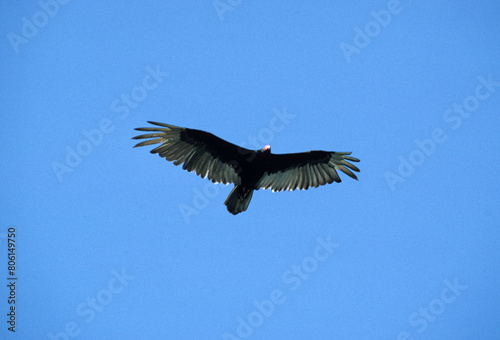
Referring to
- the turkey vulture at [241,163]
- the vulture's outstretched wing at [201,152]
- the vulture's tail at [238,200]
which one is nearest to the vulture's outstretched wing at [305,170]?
the turkey vulture at [241,163]

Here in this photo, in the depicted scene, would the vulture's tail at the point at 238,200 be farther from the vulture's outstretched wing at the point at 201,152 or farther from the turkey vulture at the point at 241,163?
the vulture's outstretched wing at the point at 201,152

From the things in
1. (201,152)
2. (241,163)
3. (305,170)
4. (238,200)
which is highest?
(201,152)

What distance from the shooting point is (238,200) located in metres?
9.27

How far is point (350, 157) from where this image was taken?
393 inches

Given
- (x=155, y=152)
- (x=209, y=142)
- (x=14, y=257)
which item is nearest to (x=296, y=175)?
(x=209, y=142)

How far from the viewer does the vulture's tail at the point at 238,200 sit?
916 cm

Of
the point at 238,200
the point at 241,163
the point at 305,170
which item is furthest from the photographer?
the point at 305,170

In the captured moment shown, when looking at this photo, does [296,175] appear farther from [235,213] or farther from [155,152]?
[155,152]

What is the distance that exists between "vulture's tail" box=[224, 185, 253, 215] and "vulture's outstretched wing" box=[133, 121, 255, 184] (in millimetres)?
270

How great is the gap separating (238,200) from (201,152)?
1.28 meters

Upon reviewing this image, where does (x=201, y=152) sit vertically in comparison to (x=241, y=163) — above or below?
above

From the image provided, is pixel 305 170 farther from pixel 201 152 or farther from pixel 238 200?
pixel 201 152

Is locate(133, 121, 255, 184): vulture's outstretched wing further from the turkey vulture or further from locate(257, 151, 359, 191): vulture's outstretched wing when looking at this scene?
locate(257, 151, 359, 191): vulture's outstretched wing

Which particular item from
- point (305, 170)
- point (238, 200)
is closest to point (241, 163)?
point (238, 200)
